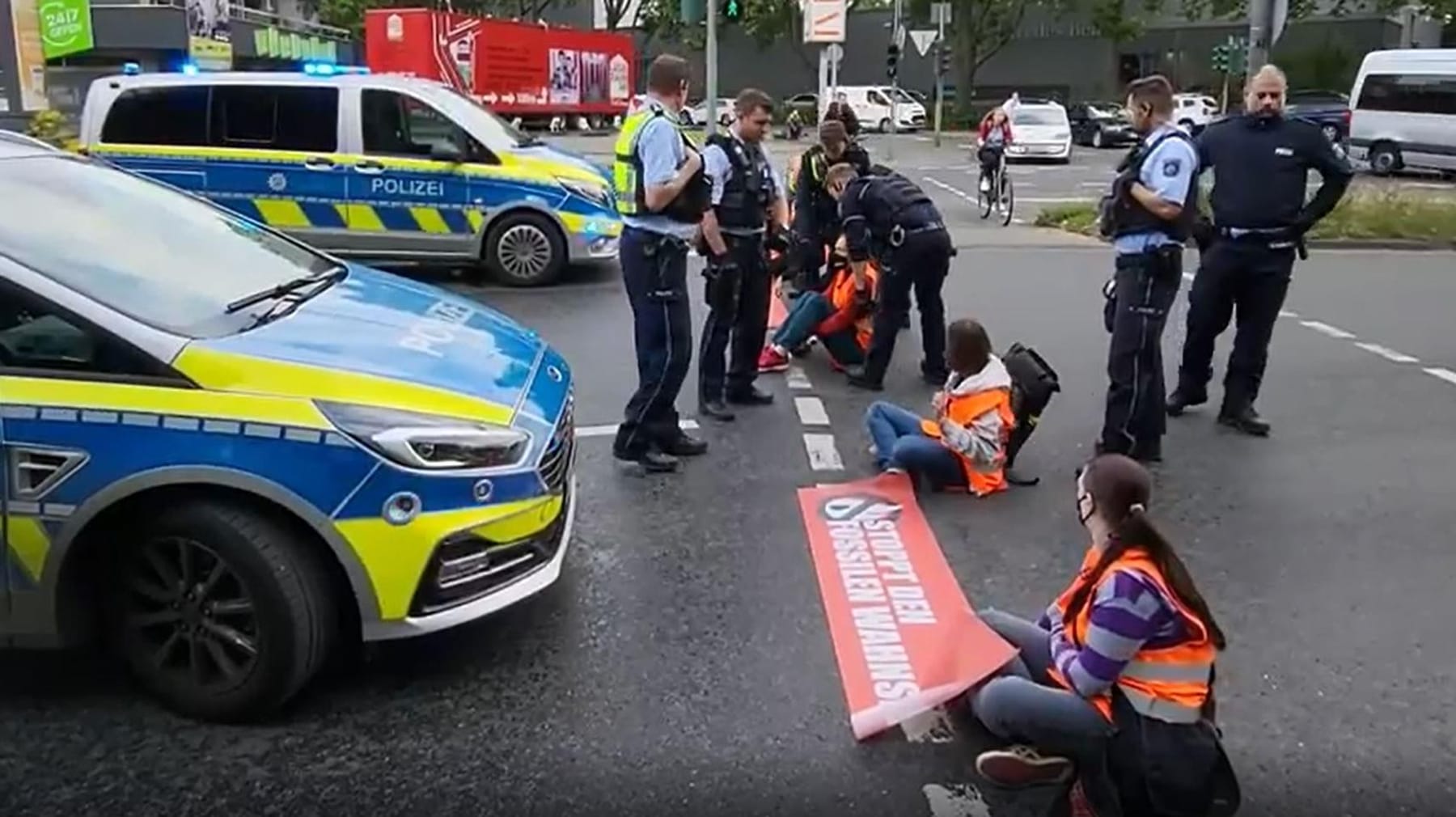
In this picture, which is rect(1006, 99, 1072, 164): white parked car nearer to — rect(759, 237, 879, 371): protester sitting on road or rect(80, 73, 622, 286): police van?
rect(80, 73, 622, 286): police van

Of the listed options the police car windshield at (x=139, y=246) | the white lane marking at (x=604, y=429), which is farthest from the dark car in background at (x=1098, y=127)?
the police car windshield at (x=139, y=246)

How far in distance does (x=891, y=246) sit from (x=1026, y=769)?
4726 millimetres

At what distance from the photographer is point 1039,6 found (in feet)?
180

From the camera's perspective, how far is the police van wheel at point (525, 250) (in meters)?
11.3

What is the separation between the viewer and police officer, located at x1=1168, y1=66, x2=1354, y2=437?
661 centimetres

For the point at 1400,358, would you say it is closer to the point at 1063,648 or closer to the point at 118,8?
the point at 1063,648

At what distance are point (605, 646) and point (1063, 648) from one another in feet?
5.12

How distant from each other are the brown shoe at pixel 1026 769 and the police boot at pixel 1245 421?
4.13 meters

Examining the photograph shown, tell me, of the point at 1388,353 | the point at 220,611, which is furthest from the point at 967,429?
the point at 1388,353

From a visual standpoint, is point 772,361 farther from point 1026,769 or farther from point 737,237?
point 1026,769

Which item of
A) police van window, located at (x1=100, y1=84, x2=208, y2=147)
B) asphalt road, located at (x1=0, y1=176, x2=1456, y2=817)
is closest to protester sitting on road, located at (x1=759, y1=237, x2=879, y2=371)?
asphalt road, located at (x1=0, y1=176, x2=1456, y2=817)

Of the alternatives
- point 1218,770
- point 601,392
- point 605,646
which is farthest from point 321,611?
point 601,392

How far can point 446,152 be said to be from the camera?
1091 centimetres

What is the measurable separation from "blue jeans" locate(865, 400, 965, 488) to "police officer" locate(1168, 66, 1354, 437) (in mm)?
1966
